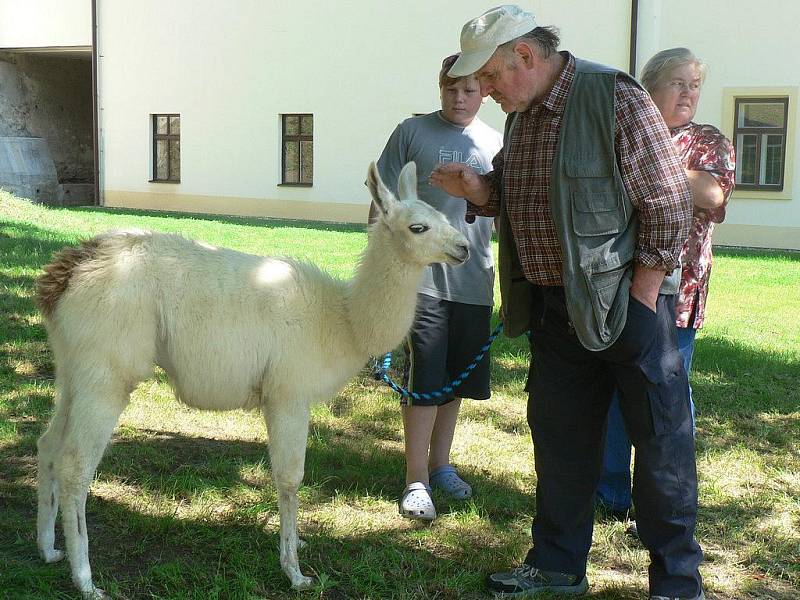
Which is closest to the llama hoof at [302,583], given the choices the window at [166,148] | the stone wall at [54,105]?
the window at [166,148]

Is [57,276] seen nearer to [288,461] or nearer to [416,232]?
[288,461]

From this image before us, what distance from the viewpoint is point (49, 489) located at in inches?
144

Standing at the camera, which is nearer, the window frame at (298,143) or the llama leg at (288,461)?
the llama leg at (288,461)

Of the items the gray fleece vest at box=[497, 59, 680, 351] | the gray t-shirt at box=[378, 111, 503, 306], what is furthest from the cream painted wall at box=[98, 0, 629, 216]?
the gray fleece vest at box=[497, 59, 680, 351]

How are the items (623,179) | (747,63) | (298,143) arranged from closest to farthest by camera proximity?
(623,179) → (747,63) → (298,143)

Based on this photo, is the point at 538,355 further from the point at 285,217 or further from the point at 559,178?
the point at 285,217

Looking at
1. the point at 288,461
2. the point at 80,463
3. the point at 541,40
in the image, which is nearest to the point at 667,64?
the point at 541,40

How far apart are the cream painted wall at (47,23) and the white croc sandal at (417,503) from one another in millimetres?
21140

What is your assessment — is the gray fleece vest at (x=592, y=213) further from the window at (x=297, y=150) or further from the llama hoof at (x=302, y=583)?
the window at (x=297, y=150)

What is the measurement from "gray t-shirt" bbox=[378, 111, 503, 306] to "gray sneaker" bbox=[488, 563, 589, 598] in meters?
1.41

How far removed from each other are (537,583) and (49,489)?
6.65 feet

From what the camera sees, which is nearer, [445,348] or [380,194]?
[380,194]

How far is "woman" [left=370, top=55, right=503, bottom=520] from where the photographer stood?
4.43 m

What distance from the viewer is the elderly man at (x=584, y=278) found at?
310 centimetres
